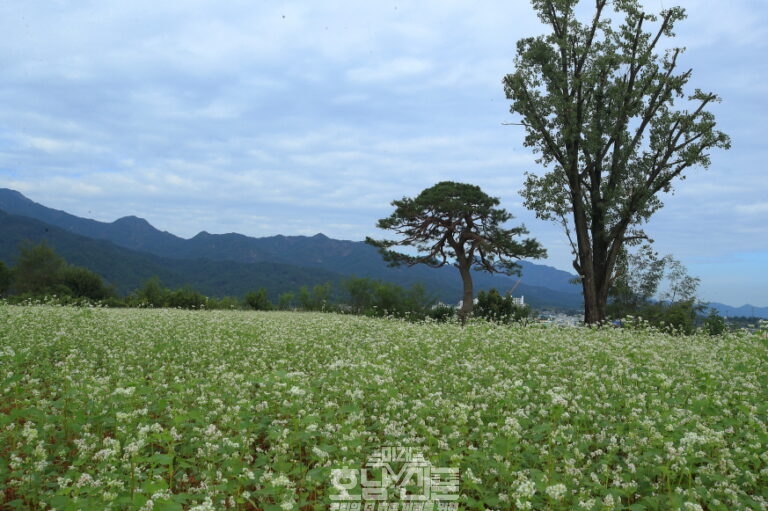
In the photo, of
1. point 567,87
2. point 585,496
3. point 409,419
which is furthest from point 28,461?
point 567,87

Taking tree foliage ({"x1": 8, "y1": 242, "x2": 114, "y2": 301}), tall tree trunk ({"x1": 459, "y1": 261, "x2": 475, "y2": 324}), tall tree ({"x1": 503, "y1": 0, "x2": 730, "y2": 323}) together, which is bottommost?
tree foliage ({"x1": 8, "y1": 242, "x2": 114, "y2": 301})

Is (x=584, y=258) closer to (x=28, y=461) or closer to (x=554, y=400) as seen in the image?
(x=554, y=400)

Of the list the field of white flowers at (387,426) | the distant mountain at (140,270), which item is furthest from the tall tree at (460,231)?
the distant mountain at (140,270)

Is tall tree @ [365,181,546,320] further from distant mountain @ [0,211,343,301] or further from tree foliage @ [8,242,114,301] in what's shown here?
distant mountain @ [0,211,343,301]

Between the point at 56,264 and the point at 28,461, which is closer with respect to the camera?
the point at 28,461

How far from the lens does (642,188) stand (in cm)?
2722

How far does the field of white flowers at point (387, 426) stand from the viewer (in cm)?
556

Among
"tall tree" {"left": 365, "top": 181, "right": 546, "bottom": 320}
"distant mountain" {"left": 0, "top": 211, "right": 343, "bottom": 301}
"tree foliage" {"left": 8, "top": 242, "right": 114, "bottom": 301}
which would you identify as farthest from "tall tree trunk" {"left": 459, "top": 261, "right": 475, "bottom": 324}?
"distant mountain" {"left": 0, "top": 211, "right": 343, "bottom": 301}

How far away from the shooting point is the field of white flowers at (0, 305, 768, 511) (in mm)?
5562

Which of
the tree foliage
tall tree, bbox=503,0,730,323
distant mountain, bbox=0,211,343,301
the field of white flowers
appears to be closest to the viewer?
the field of white flowers

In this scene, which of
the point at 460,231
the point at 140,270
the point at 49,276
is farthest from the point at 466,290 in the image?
the point at 140,270

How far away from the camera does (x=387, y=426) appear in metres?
7.07

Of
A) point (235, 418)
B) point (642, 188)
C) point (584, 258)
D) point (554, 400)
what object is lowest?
point (235, 418)

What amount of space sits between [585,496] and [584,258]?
2420 cm
